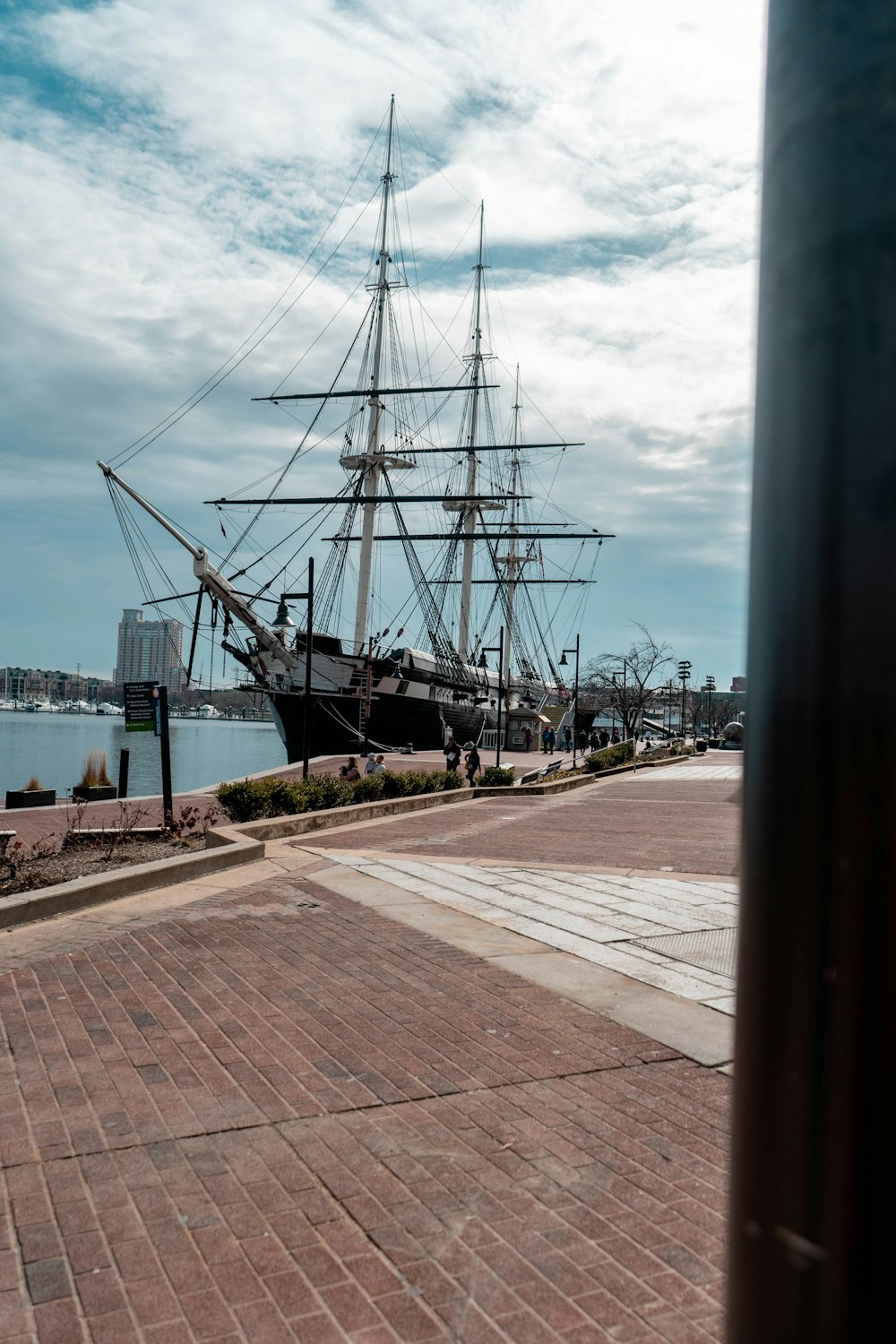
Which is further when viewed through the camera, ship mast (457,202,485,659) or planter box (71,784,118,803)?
ship mast (457,202,485,659)

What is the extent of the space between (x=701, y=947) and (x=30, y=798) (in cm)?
1680

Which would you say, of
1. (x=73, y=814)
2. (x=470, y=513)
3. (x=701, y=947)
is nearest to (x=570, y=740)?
(x=470, y=513)

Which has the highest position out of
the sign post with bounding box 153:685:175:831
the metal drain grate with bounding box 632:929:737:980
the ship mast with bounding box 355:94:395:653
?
the ship mast with bounding box 355:94:395:653

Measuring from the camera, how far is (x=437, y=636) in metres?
58.8

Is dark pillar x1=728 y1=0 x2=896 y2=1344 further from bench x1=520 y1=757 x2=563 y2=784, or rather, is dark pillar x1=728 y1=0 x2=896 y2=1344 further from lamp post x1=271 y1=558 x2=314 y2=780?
bench x1=520 y1=757 x2=563 y2=784

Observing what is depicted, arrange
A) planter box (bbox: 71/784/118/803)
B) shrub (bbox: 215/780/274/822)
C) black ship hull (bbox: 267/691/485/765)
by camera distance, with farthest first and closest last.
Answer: black ship hull (bbox: 267/691/485/765) → planter box (bbox: 71/784/118/803) → shrub (bbox: 215/780/274/822)

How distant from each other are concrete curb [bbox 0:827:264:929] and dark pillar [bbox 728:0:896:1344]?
7.44 metres

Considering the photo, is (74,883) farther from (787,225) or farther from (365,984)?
(787,225)

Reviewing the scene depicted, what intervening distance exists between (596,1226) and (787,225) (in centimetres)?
333

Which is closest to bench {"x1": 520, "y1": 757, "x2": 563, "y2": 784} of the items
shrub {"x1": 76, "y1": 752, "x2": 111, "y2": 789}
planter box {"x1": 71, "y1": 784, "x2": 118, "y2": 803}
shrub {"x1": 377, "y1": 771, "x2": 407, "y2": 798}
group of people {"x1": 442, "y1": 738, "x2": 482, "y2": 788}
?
group of people {"x1": 442, "y1": 738, "x2": 482, "y2": 788}

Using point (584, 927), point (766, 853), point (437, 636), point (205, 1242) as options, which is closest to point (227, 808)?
point (584, 927)

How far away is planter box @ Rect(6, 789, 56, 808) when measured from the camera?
66.9 ft

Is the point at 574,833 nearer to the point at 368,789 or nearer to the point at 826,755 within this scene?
the point at 368,789

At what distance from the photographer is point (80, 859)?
1074cm
